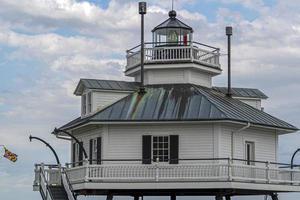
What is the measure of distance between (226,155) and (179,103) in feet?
12.2

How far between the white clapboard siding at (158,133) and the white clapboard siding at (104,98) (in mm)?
2365

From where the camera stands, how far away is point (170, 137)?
41625 mm

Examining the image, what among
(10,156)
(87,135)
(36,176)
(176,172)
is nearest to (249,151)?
(176,172)

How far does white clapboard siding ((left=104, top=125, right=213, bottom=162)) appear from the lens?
136ft

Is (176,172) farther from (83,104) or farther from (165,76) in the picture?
(83,104)

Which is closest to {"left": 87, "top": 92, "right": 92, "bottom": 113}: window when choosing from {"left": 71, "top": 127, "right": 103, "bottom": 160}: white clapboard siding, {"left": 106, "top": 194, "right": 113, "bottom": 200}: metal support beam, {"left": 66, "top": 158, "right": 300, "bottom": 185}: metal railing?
{"left": 71, "top": 127, "right": 103, "bottom": 160}: white clapboard siding

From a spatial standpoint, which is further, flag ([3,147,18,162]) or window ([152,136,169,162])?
flag ([3,147,18,162])

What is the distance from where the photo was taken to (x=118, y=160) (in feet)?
133

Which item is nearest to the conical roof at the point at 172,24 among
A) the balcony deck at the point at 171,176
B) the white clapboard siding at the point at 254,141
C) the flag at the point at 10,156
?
the white clapboard siding at the point at 254,141

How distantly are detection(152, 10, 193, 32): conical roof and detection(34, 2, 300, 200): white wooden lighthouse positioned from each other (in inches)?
12.8

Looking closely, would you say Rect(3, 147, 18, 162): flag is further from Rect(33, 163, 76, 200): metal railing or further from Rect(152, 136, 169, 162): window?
Rect(152, 136, 169, 162): window

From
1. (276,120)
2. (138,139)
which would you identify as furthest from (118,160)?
(276,120)

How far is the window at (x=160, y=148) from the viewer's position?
41.4 metres

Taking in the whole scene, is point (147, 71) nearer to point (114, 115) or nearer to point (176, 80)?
point (176, 80)
